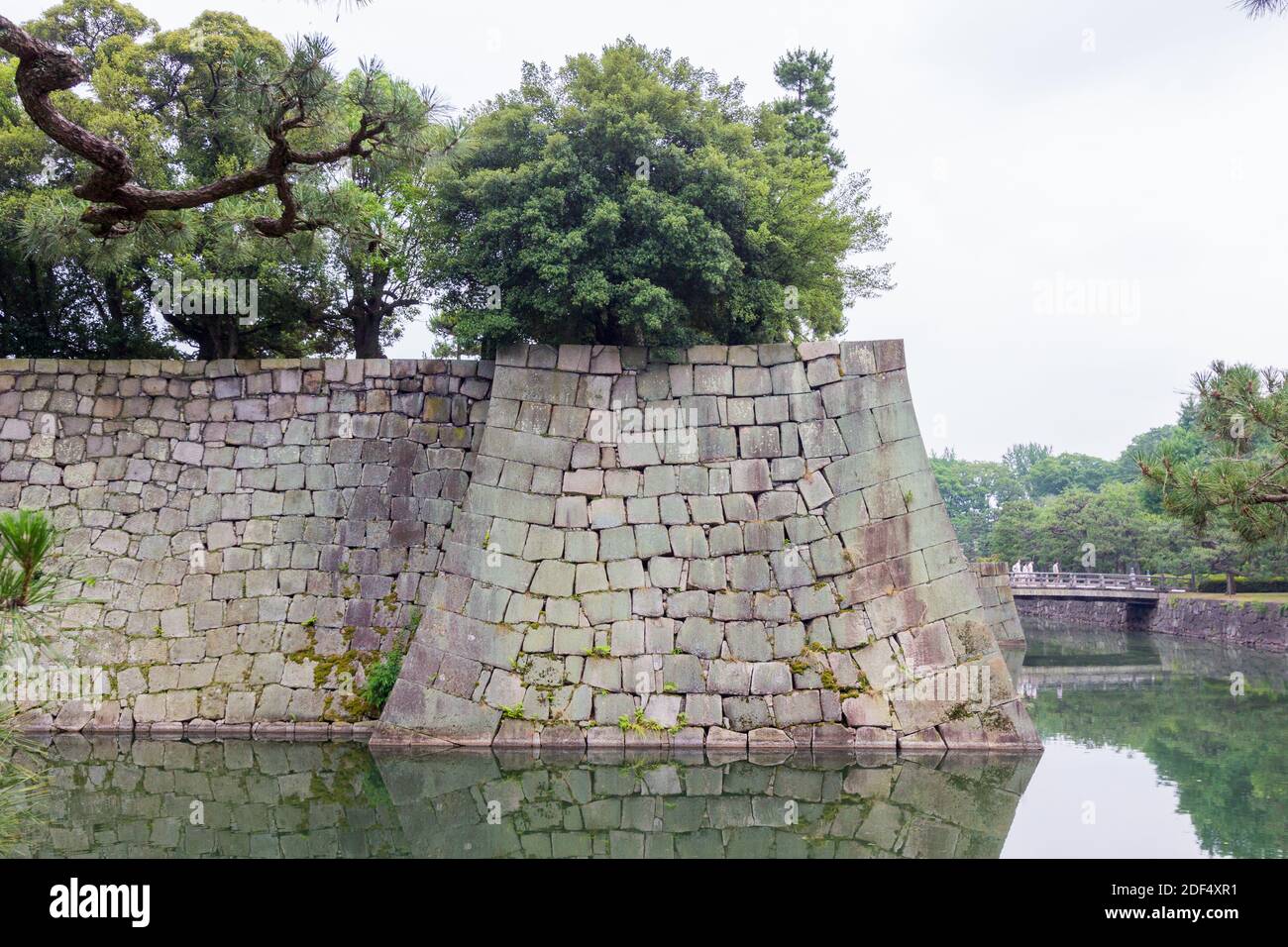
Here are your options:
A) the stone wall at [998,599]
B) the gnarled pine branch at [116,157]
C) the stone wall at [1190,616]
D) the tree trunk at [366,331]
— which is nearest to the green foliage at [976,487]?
the stone wall at [1190,616]

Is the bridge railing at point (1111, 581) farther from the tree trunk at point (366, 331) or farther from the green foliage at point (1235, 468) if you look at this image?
the green foliage at point (1235, 468)

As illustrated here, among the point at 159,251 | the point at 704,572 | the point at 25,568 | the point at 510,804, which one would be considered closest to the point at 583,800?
the point at 510,804

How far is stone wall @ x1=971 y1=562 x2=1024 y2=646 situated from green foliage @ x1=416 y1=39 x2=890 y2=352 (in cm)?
1200

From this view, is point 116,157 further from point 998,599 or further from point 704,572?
point 998,599

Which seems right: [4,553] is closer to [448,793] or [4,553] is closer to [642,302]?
[448,793]

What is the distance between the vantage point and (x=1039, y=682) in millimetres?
16000

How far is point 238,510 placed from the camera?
10.9m

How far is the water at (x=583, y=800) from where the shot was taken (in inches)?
244

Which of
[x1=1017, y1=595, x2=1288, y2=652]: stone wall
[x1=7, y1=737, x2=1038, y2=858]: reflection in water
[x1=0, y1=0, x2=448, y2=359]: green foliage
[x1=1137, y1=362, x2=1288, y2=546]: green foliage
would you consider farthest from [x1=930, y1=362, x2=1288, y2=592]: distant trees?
[x1=0, y1=0, x2=448, y2=359]: green foliage

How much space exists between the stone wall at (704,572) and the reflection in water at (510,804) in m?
0.51

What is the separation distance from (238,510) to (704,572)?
217 inches

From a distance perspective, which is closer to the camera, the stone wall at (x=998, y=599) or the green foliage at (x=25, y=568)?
the green foliage at (x=25, y=568)

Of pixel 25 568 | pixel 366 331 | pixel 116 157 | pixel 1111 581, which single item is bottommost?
pixel 1111 581

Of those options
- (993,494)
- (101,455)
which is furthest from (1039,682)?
(993,494)
